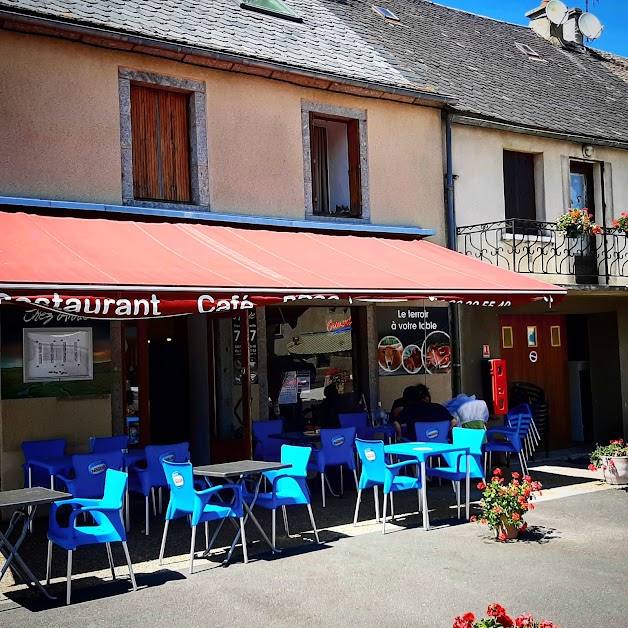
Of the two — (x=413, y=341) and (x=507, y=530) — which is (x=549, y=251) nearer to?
(x=413, y=341)

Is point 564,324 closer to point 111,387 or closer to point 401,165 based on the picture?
point 401,165

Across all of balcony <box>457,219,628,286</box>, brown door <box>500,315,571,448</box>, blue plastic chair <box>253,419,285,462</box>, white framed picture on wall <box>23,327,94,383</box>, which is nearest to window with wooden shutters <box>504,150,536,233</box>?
balcony <box>457,219,628,286</box>

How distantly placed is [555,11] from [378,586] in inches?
736

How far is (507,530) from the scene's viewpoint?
325 inches

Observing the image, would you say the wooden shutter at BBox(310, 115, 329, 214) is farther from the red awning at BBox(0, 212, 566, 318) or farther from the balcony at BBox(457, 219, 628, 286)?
the balcony at BBox(457, 219, 628, 286)

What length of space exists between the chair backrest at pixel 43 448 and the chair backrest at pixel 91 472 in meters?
1.80

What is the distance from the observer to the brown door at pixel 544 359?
15.6 meters

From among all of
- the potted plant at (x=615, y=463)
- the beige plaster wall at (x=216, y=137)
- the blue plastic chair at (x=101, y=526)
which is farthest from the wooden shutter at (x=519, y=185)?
the blue plastic chair at (x=101, y=526)

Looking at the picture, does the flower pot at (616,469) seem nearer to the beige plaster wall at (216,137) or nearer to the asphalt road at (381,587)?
the asphalt road at (381,587)

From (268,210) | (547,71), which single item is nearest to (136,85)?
(268,210)

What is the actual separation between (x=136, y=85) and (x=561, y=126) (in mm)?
8141

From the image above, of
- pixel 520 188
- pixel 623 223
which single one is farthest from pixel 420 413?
pixel 623 223

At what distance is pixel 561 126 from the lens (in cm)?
1553

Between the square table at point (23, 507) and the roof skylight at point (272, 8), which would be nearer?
the square table at point (23, 507)
